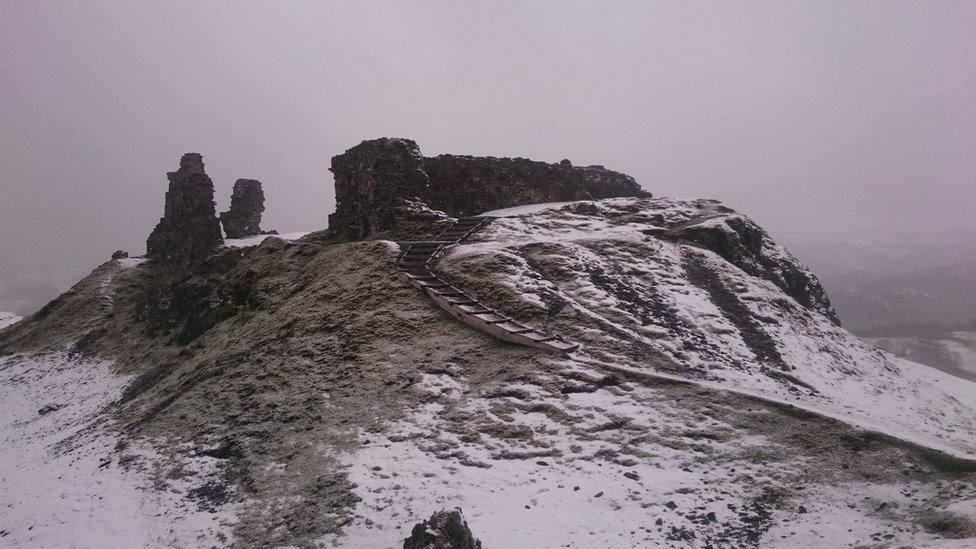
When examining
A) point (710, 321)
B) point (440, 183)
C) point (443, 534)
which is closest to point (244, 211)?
point (440, 183)

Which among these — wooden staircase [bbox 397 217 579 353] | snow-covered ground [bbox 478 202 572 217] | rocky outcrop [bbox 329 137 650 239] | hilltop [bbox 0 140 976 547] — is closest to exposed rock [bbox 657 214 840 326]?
hilltop [bbox 0 140 976 547]

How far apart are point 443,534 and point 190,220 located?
24910mm

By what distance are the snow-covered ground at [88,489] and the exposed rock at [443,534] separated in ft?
11.6

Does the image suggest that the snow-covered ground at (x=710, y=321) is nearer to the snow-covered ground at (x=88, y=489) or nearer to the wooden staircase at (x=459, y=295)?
the wooden staircase at (x=459, y=295)

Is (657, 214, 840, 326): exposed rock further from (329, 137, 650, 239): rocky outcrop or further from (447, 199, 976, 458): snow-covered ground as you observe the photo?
(329, 137, 650, 239): rocky outcrop

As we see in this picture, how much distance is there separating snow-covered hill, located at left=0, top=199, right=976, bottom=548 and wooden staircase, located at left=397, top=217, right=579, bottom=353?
0.32 metres

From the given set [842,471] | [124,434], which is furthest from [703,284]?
[124,434]

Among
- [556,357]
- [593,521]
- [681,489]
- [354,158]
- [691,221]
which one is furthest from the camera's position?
[354,158]

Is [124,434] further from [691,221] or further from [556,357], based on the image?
[691,221]

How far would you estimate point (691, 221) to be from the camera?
18766 mm

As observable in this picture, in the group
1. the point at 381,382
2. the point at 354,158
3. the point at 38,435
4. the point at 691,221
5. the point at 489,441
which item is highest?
the point at 354,158

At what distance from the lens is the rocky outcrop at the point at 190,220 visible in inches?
966

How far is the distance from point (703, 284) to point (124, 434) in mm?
16328

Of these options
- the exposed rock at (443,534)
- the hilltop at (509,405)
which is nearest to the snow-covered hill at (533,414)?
the hilltop at (509,405)
